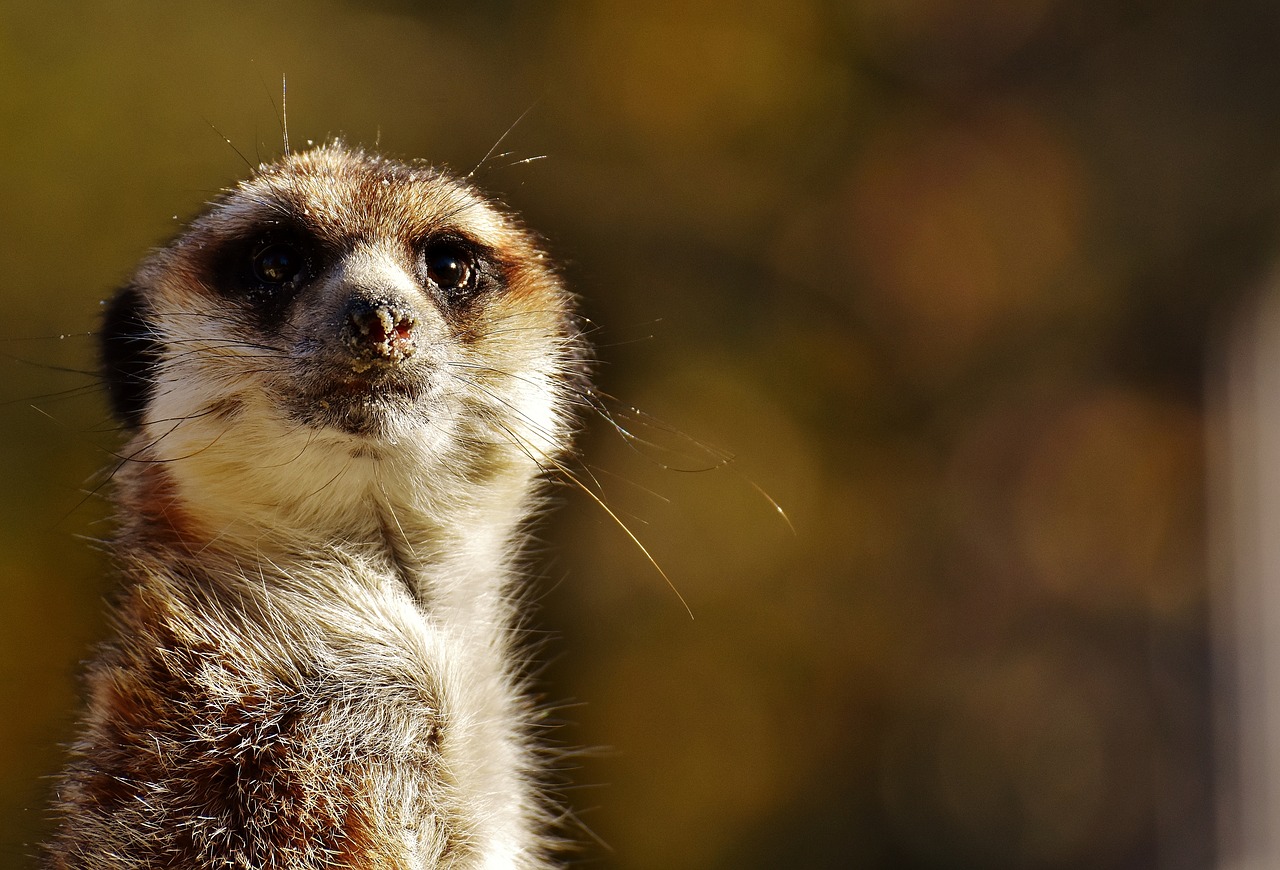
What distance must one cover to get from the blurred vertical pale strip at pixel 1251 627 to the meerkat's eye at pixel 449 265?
2405 mm

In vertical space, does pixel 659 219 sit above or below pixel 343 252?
above

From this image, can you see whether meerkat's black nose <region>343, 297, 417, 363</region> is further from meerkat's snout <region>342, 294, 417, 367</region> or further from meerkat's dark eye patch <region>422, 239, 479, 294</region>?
meerkat's dark eye patch <region>422, 239, 479, 294</region>

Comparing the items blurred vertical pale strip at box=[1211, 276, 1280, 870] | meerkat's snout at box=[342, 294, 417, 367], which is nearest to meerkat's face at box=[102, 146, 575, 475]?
meerkat's snout at box=[342, 294, 417, 367]

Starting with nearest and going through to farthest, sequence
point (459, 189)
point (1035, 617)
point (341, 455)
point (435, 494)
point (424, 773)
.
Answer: point (424, 773) < point (341, 455) < point (435, 494) < point (459, 189) < point (1035, 617)

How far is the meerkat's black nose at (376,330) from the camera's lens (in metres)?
1.46

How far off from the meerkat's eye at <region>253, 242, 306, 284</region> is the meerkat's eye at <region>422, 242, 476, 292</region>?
21 cm

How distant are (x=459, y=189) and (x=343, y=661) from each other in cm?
84

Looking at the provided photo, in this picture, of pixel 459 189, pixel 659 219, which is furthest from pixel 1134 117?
pixel 459 189

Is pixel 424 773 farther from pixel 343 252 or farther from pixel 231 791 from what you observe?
pixel 343 252

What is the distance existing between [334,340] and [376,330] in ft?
0.22

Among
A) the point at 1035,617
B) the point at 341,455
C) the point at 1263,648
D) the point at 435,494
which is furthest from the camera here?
the point at 1035,617

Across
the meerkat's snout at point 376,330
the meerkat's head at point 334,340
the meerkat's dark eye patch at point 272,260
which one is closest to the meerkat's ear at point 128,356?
the meerkat's head at point 334,340

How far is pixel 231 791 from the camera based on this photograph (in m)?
1.35

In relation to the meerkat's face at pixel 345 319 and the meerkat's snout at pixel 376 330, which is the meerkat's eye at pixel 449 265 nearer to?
the meerkat's face at pixel 345 319
